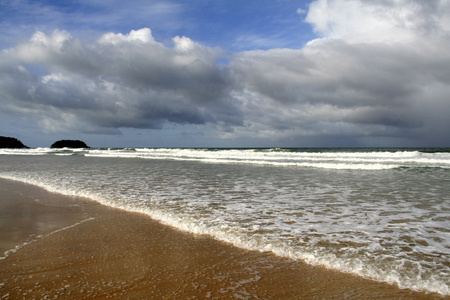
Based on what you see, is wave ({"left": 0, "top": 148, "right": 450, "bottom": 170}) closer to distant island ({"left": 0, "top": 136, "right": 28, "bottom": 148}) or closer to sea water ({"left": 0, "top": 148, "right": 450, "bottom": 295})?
sea water ({"left": 0, "top": 148, "right": 450, "bottom": 295})

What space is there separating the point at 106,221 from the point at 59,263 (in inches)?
91.7

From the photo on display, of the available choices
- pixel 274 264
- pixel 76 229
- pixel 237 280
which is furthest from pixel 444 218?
pixel 76 229

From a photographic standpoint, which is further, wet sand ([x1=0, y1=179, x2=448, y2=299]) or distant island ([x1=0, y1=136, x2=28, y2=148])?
distant island ([x1=0, y1=136, x2=28, y2=148])

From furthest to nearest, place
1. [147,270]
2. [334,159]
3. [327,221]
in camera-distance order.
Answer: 1. [334,159]
2. [327,221]
3. [147,270]

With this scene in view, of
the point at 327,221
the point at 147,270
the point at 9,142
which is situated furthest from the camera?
the point at 9,142

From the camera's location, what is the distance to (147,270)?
3852 mm

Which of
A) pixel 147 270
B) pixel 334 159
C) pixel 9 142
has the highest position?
pixel 9 142

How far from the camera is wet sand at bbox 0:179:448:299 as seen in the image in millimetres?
3271

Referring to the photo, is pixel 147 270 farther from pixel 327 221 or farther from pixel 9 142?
pixel 9 142

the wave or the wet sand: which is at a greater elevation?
the wave

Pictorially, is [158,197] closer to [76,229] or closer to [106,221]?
[106,221]

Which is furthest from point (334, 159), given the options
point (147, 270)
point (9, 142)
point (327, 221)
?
point (9, 142)

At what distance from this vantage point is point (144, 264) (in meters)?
4.04

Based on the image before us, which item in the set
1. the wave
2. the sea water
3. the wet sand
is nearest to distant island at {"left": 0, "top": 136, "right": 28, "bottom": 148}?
the wave
